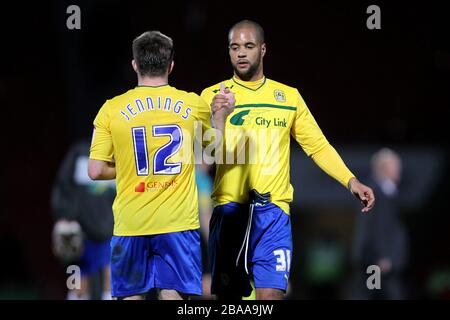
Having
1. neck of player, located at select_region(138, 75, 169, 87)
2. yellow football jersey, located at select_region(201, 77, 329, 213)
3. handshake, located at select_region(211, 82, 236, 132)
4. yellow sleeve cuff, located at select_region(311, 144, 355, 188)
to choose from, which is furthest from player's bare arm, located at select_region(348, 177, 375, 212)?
neck of player, located at select_region(138, 75, 169, 87)

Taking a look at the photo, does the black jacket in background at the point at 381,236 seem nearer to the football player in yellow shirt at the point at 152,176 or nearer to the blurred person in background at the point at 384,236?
the blurred person in background at the point at 384,236

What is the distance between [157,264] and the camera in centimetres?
618

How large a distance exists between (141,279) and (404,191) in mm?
8327

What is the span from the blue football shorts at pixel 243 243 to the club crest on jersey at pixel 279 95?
712 millimetres

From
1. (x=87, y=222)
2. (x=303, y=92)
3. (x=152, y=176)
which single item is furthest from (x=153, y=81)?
(x=303, y=92)

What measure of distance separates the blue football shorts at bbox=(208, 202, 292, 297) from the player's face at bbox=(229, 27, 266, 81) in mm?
891

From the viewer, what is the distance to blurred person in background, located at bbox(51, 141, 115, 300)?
10109 millimetres

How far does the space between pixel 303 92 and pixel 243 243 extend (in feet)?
23.8

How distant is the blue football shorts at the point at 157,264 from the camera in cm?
611

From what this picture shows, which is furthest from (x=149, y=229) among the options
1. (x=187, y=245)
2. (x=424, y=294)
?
(x=424, y=294)

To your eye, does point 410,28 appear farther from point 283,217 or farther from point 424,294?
point 283,217

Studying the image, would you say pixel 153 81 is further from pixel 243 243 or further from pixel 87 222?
pixel 87 222

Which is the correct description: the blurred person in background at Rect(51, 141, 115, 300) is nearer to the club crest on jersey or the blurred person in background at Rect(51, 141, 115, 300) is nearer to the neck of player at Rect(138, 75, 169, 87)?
the club crest on jersey

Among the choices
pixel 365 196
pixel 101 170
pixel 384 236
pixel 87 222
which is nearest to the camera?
pixel 101 170
